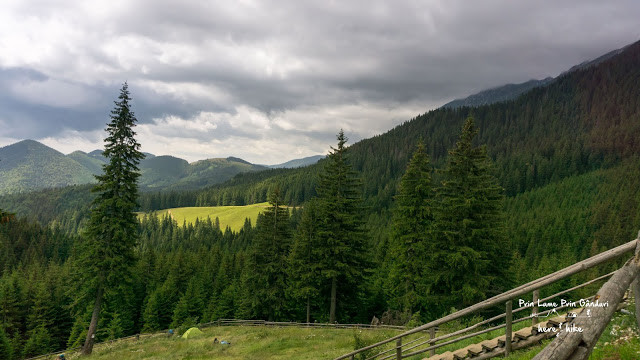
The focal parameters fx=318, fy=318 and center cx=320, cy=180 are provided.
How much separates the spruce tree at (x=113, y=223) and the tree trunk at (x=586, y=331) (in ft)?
87.5

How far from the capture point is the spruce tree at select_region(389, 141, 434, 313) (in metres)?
24.8

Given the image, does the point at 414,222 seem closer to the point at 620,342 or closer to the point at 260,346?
the point at 260,346

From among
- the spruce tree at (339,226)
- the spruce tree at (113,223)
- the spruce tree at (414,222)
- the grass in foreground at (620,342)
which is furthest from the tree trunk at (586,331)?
the spruce tree at (113,223)

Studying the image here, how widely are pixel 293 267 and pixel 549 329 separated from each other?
24.3 metres

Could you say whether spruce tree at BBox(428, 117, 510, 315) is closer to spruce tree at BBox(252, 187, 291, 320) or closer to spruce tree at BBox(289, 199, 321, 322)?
spruce tree at BBox(289, 199, 321, 322)

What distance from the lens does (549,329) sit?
8188mm

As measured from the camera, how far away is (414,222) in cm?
2503

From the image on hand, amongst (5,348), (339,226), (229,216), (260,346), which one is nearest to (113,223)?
(260,346)

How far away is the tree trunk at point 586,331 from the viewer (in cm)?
386

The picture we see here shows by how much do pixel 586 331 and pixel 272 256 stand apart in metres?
31.5

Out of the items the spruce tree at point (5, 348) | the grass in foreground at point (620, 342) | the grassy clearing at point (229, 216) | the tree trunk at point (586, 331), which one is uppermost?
the tree trunk at point (586, 331)

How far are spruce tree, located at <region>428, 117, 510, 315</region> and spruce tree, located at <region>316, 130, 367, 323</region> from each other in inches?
269

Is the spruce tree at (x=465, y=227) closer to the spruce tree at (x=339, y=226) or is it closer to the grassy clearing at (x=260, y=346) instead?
the grassy clearing at (x=260, y=346)

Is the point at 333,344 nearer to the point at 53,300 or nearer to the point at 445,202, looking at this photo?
the point at 445,202
